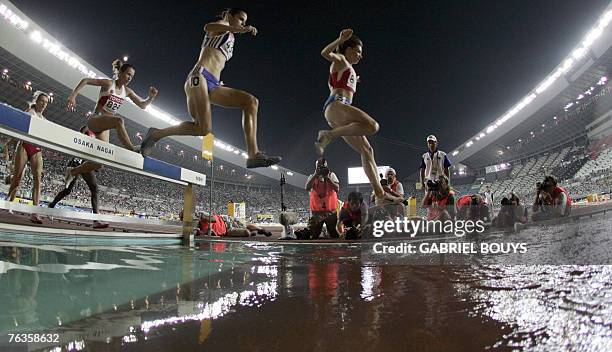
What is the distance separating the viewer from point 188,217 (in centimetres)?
480

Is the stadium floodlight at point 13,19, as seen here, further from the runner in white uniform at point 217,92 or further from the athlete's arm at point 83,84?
the runner in white uniform at point 217,92

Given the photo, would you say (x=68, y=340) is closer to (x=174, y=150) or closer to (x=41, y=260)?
(x=41, y=260)

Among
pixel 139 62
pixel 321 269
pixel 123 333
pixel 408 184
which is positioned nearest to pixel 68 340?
pixel 123 333

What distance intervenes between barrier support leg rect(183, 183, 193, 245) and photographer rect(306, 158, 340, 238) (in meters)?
2.20

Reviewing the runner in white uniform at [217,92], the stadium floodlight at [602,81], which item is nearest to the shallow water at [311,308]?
the runner in white uniform at [217,92]

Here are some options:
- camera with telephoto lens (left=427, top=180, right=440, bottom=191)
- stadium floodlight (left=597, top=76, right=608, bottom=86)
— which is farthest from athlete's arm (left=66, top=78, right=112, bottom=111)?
stadium floodlight (left=597, top=76, right=608, bottom=86)

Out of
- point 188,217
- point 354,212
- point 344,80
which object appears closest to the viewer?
point 344,80

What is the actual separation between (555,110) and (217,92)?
102 feet

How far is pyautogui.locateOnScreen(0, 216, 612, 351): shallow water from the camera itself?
0.79 metres

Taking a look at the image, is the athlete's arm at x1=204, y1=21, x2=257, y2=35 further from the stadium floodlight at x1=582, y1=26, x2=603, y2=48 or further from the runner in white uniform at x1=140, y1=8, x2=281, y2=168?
the stadium floodlight at x1=582, y1=26, x2=603, y2=48

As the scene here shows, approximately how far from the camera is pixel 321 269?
2186 millimetres

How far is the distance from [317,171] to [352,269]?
419 cm

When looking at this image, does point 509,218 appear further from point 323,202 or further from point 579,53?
point 579,53

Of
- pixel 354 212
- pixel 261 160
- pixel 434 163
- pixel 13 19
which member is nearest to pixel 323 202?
pixel 354 212
